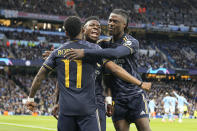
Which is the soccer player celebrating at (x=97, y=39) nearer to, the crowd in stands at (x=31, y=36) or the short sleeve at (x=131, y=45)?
the short sleeve at (x=131, y=45)

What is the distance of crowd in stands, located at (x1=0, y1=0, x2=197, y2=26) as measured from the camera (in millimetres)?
48938

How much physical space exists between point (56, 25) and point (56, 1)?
3166 mm

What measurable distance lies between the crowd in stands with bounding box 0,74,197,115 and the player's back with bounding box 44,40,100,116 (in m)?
29.3

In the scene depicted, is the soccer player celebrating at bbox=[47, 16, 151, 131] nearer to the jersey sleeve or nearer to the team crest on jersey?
the team crest on jersey

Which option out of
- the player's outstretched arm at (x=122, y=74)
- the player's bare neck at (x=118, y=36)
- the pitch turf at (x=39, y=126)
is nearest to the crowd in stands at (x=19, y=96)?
the pitch turf at (x=39, y=126)

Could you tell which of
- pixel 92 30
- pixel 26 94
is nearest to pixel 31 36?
pixel 26 94

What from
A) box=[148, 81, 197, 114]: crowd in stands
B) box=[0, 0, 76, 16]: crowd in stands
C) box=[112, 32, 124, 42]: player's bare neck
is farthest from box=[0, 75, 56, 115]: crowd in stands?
box=[112, 32, 124, 42]: player's bare neck

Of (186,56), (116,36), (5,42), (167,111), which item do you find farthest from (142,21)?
(116,36)

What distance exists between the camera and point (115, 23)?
21.9 feet

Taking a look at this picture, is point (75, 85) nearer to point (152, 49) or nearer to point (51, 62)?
point (51, 62)

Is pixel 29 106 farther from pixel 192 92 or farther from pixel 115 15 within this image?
pixel 192 92

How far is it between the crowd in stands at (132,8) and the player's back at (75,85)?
4297 centimetres

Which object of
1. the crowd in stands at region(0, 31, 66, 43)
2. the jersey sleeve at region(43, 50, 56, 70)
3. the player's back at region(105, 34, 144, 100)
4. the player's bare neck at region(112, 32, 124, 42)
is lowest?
the crowd in stands at region(0, 31, 66, 43)

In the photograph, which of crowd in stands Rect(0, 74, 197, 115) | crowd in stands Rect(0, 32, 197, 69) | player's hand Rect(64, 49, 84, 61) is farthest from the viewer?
crowd in stands Rect(0, 32, 197, 69)
